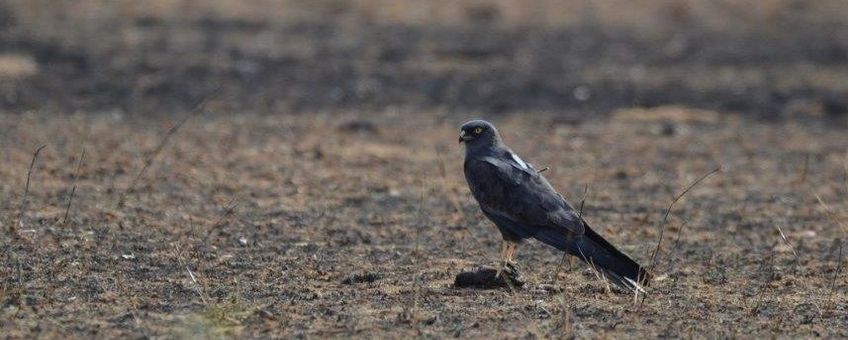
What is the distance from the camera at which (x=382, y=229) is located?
353 inches

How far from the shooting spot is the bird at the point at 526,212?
6.92 metres

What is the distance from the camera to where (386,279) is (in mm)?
7441

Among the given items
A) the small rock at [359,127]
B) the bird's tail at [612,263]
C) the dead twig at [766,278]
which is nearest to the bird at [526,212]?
the bird's tail at [612,263]

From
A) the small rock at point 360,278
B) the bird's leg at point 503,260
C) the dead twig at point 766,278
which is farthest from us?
the small rock at point 360,278

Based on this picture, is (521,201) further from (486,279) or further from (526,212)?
(486,279)

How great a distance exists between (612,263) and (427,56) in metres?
9.84

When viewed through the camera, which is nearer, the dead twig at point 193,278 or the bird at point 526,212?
the dead twig at point 193,278

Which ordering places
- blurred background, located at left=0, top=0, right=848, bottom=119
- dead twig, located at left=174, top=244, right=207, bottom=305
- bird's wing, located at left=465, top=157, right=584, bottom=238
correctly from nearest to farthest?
dead twig, located at left=174, top=244, right=207, bottom=305 < bird's wing, located at left=465, top=157, right=584, bottom=238 < blurred background, located at left=0, top=0, right=848, bottom=119

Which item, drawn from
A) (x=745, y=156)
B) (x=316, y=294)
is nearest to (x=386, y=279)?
(x=316, y=294)

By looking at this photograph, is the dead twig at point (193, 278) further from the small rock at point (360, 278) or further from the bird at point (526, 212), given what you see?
the bird at point (526, 212)

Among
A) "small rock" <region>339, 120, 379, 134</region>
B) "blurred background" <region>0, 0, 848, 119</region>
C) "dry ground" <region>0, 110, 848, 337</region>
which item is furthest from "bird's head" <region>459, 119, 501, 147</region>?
"blurred background" <region>0, 0, 848, 119</region>

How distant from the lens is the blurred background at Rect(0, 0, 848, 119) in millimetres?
14844

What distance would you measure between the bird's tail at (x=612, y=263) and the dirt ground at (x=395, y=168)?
13cm

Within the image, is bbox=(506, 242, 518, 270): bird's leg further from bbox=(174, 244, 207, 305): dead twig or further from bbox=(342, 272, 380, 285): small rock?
bbox=(174, 244, 207, 305): dead twig
